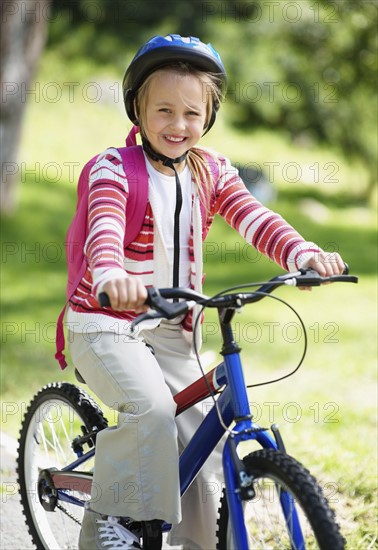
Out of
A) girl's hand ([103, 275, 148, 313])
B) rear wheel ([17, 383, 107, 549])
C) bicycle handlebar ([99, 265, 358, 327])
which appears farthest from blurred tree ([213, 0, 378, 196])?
girl's hand ([103, 275, 148, 313])

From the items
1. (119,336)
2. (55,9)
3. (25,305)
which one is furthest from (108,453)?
(55,9)

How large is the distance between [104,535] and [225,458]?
1.79 ft

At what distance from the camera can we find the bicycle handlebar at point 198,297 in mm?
2102

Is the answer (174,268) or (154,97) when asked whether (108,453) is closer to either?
(174,268)

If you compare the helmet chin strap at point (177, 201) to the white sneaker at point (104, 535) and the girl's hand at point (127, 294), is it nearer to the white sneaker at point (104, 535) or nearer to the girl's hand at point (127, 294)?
the girl's hand at point (127, 294)

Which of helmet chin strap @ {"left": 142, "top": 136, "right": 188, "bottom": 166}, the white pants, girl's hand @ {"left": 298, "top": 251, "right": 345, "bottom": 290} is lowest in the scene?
the white pants

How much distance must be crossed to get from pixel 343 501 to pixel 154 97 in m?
1.93

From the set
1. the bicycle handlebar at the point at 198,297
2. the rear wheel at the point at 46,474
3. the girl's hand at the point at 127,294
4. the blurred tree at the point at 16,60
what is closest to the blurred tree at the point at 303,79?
the blurred tree at the point at 16,60

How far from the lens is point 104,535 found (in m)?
2.58

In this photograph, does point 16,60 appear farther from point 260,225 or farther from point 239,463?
point 239,463

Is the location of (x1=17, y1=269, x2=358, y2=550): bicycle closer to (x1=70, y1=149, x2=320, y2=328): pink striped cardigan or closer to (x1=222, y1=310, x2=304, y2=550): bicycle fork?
(x1=222, y1=310, x2=304, y2=550): bicycle fork

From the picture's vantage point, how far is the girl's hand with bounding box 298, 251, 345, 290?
2.46 meters

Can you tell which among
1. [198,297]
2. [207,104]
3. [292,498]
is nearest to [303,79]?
[207,104]

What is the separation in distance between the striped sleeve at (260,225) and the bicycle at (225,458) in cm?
17
